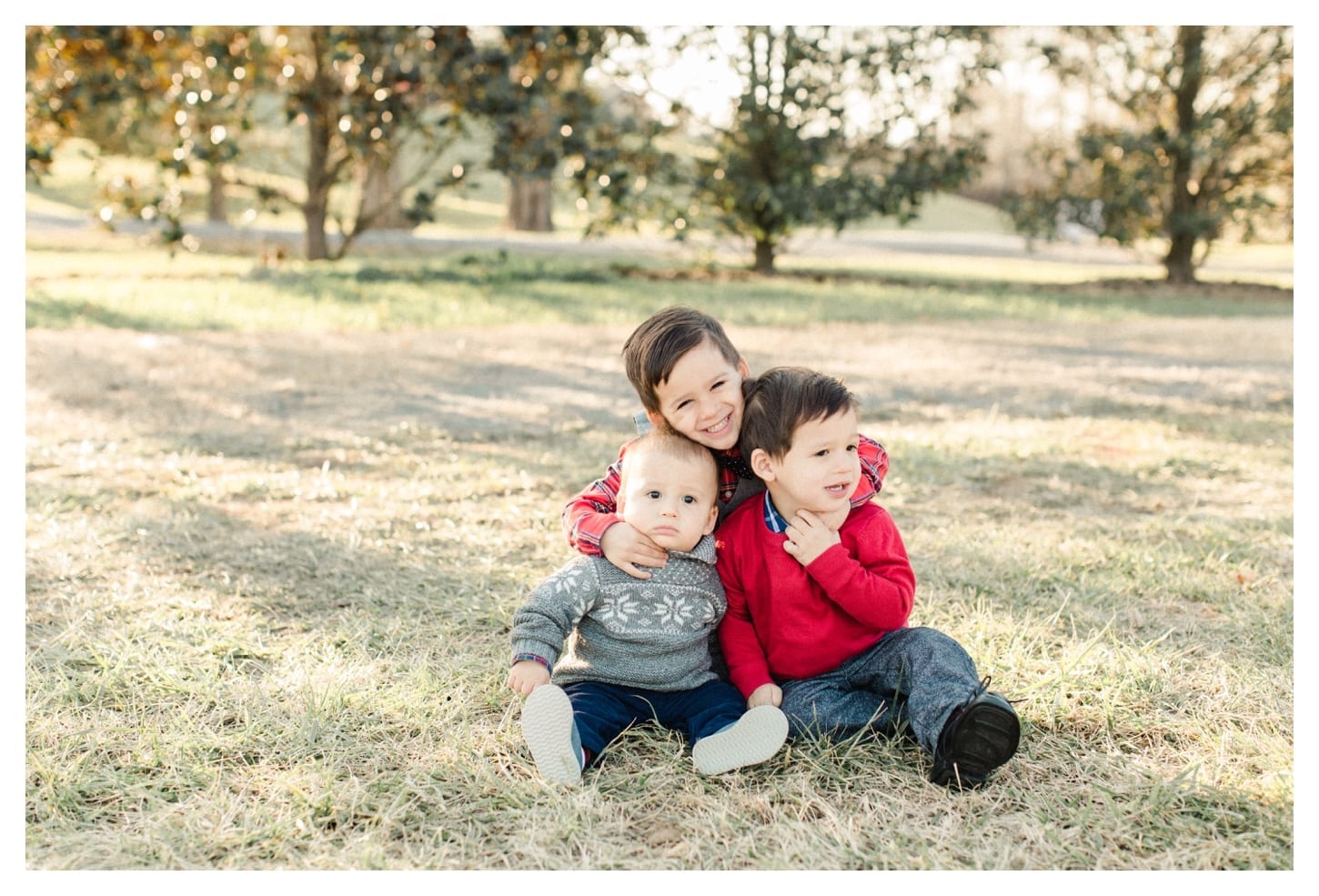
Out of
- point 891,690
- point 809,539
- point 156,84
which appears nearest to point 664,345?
point 809,539

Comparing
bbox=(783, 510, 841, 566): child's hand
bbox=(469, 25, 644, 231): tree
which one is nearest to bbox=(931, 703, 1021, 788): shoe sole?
bbox=(783, 510, 841, 566): child's hand

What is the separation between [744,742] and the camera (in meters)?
2.17

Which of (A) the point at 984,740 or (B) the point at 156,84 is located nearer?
(A) the point at 984,740

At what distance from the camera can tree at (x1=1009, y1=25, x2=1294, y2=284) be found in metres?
13.3

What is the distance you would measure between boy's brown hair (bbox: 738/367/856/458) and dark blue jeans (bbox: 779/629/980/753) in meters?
0.47

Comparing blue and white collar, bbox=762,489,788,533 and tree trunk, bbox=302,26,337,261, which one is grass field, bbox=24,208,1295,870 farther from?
tree trunk, bbox=302,26,337,261

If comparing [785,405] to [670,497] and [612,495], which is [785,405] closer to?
[670,497]

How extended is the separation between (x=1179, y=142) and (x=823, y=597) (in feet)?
42.0

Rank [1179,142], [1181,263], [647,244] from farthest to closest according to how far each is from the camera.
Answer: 1. [647,244]
2. [1181,263]
3. [1179,142]

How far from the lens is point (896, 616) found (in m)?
2.29

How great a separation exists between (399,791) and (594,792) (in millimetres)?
350

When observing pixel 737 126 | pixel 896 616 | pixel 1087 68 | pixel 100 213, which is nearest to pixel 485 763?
pixel 896 616

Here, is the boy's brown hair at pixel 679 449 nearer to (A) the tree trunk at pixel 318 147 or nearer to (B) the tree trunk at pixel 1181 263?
(A) the tree trunk at pixel 318 147

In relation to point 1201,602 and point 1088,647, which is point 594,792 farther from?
point 1201,602
